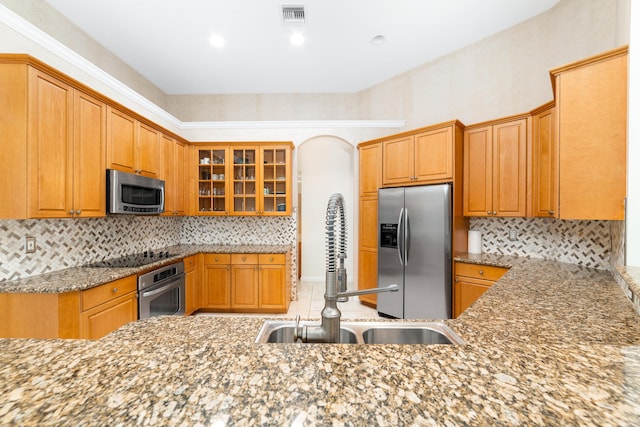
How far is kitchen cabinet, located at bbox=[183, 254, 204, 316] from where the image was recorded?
345 cm

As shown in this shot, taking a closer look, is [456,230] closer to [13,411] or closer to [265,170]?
[265,170]

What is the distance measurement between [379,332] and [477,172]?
8.74 feet

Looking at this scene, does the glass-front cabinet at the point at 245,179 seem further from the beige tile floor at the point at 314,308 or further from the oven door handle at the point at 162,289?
the beige tile floor at the point at 314,308

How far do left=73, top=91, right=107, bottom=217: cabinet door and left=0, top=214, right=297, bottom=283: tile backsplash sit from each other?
0.35m

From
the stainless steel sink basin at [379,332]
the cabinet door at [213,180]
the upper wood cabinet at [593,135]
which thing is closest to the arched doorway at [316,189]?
the cabinet door at [213,180]

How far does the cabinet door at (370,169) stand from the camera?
3.84 metres

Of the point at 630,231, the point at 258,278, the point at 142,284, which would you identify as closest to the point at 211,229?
the point at 258,278

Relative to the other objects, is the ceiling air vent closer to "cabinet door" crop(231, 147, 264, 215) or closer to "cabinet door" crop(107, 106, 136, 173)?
"cabinet door" crop(231, 147, 264, 215)

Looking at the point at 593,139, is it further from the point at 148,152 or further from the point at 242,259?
the point at 148,152

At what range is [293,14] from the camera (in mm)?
2840

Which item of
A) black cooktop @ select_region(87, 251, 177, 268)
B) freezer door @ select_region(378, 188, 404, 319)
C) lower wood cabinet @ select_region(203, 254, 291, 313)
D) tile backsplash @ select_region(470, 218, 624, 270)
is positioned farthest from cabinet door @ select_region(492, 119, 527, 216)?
black cooktop @ select_region(87, 251, 177, 268)

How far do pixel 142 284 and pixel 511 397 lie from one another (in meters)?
2.95

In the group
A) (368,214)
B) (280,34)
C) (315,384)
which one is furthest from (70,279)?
(368,214)

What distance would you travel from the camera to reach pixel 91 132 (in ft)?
7.98
